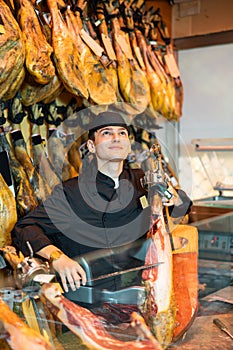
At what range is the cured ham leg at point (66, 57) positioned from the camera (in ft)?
7.33

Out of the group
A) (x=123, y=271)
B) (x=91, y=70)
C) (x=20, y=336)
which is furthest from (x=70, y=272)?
(x=91, y=70)

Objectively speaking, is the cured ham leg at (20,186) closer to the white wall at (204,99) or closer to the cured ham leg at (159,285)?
the cured ham leg at (159,285)

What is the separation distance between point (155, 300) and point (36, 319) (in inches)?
14.2

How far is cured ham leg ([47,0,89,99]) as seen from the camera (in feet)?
7.33

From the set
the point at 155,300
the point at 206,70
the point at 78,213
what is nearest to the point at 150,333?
the point at 155,300

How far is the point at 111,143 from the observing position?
6.49ft

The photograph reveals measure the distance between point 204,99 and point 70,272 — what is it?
2.99 meters

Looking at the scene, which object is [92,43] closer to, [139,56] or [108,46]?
[108,46]

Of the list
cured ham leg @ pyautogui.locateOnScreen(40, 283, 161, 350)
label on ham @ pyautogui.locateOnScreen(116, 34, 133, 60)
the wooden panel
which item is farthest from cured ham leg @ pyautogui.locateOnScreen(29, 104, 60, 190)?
the wooden panel

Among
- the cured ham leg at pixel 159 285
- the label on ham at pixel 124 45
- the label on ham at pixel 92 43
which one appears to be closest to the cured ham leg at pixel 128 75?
the label on ham at pixel 124 45

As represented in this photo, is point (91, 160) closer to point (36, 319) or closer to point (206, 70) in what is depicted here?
point (36, 319)

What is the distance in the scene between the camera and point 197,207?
280 centimetres

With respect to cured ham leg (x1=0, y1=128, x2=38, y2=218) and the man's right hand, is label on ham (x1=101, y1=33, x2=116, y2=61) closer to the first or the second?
cured ham leg (x1=0, y1=128, x2=38, y2=218)

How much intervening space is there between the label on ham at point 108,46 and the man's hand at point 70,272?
1.44 metres
